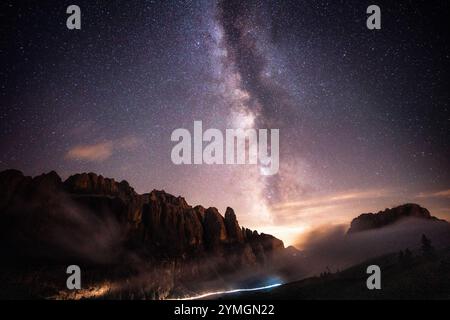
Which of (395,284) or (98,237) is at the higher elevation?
(98,237)

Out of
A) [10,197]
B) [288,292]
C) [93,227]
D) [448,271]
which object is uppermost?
[10,197]

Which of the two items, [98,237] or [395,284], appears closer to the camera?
[395,284]

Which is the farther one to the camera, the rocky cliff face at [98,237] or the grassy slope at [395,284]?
the rocky cliff face at [98,237]

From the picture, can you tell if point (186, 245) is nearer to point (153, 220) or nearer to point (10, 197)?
point (153, 220)

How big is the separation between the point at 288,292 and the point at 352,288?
22574mm

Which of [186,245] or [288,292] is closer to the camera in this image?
[288,292]

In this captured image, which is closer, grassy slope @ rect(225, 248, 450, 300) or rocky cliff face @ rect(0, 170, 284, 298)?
grassy slope @ rect(225, 248, 450, 300)
